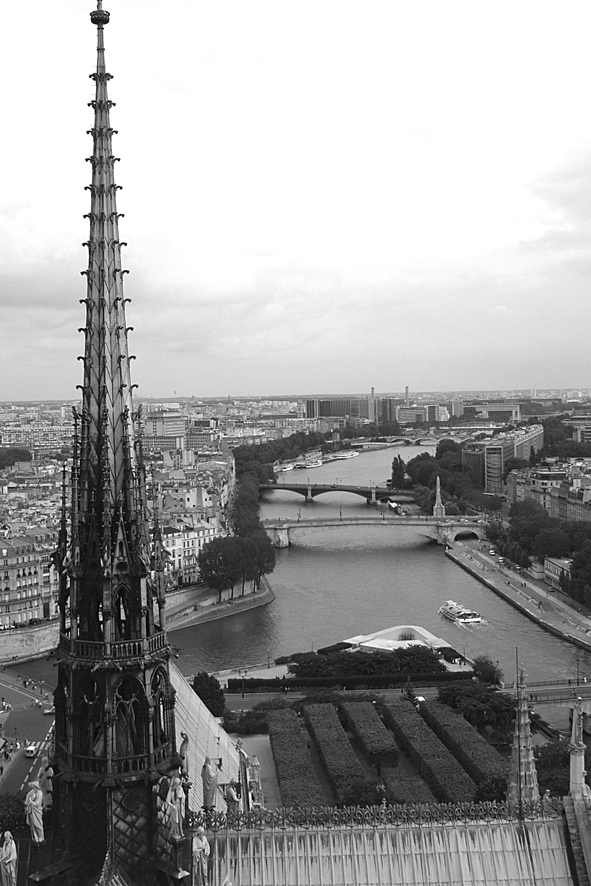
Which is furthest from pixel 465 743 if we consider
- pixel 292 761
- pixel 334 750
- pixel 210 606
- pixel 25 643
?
pixel 210 606

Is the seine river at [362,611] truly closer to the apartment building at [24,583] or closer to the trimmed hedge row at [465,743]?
the apartment building at [24,583]

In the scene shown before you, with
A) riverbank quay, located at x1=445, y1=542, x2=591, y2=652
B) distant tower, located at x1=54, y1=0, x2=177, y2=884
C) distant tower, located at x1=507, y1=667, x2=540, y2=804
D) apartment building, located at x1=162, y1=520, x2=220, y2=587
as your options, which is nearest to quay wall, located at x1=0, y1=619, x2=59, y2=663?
apartment building, located at x1=162, y1=520, x2=220, y2=587

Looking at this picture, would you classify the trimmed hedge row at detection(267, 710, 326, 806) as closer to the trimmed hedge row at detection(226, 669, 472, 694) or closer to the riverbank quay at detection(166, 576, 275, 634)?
the trimmed hedge row at detection(226, 669, 472, 694)

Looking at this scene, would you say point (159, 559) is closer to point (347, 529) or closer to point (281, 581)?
point (281, 581)

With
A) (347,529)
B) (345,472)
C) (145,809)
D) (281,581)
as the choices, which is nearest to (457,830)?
(145,809)

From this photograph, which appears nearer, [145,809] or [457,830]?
[145,809]

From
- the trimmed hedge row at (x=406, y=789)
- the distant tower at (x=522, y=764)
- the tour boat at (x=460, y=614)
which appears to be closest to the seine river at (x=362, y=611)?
the tour boat at (x=460, y=614)

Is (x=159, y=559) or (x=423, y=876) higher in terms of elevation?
(x=159, y=559)
